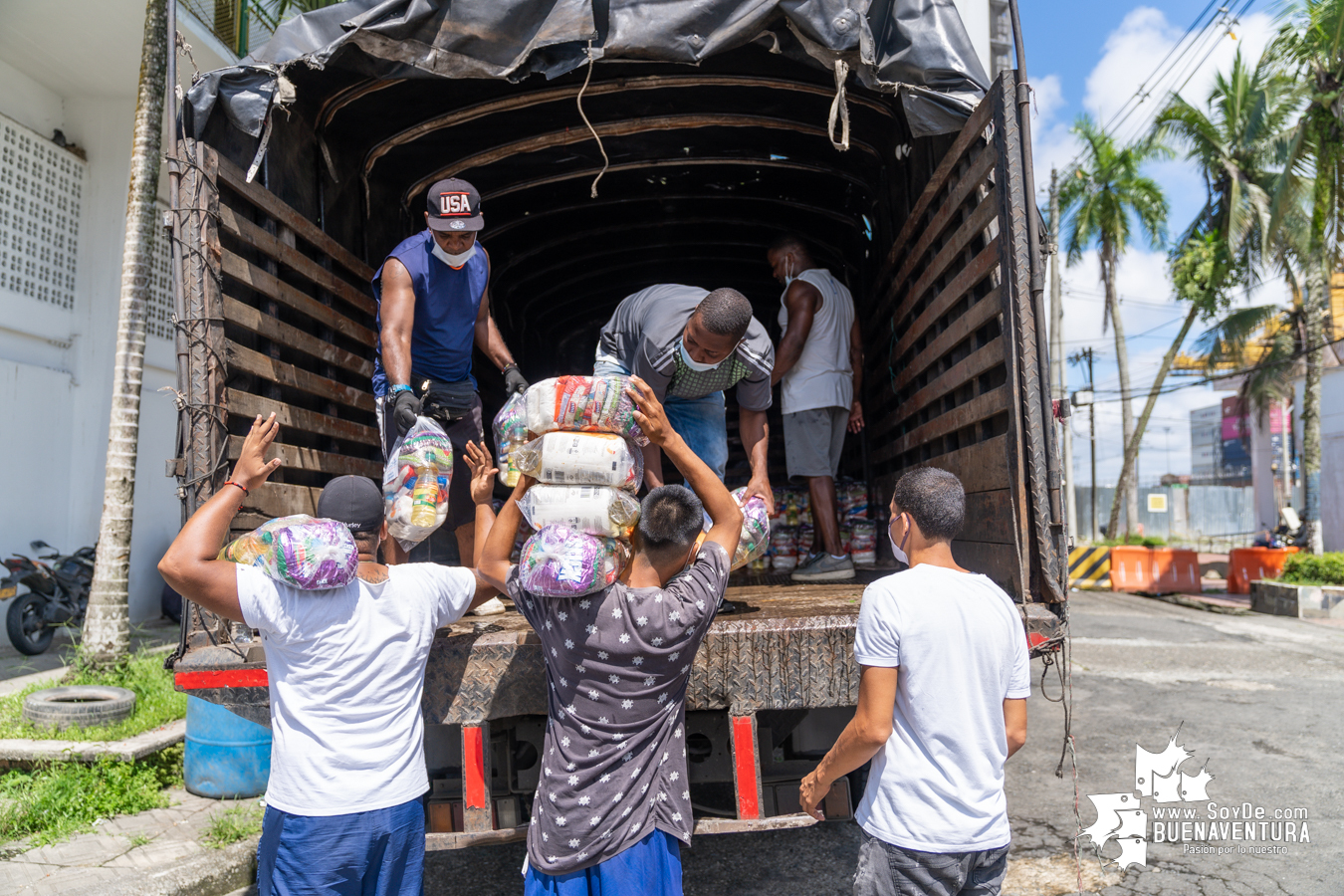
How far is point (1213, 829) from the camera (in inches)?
155

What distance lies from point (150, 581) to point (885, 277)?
822 cm

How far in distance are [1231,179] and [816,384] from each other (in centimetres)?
1809

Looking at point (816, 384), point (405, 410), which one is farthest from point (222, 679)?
point (816, 384)

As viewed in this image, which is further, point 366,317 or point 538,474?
point 366,317

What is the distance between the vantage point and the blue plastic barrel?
13.5ft

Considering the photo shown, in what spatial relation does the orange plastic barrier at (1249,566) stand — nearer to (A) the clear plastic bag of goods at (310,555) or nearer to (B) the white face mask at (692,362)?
(B) the white face mask at (692,362)

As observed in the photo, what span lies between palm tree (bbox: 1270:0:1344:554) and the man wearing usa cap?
14.8 metres

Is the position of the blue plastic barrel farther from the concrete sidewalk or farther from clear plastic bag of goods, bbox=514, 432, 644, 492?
clear plastic bag of goods, bbox=514, 432, 644, 492

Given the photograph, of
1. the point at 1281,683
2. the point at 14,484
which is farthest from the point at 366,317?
the point at 1281,683

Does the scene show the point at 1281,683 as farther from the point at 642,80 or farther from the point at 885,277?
the point at 642,80

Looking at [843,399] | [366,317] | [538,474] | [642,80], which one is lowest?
[538,474]

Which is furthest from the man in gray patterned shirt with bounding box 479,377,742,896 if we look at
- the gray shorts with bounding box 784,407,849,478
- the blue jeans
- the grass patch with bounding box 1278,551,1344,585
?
the grass patch with bounding box 1278,551,1344,585

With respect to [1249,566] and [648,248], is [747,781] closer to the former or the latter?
[648,248]

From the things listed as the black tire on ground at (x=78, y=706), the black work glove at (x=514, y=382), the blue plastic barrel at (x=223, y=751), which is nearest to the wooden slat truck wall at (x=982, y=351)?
the black work glove at (x=514, y=382)
